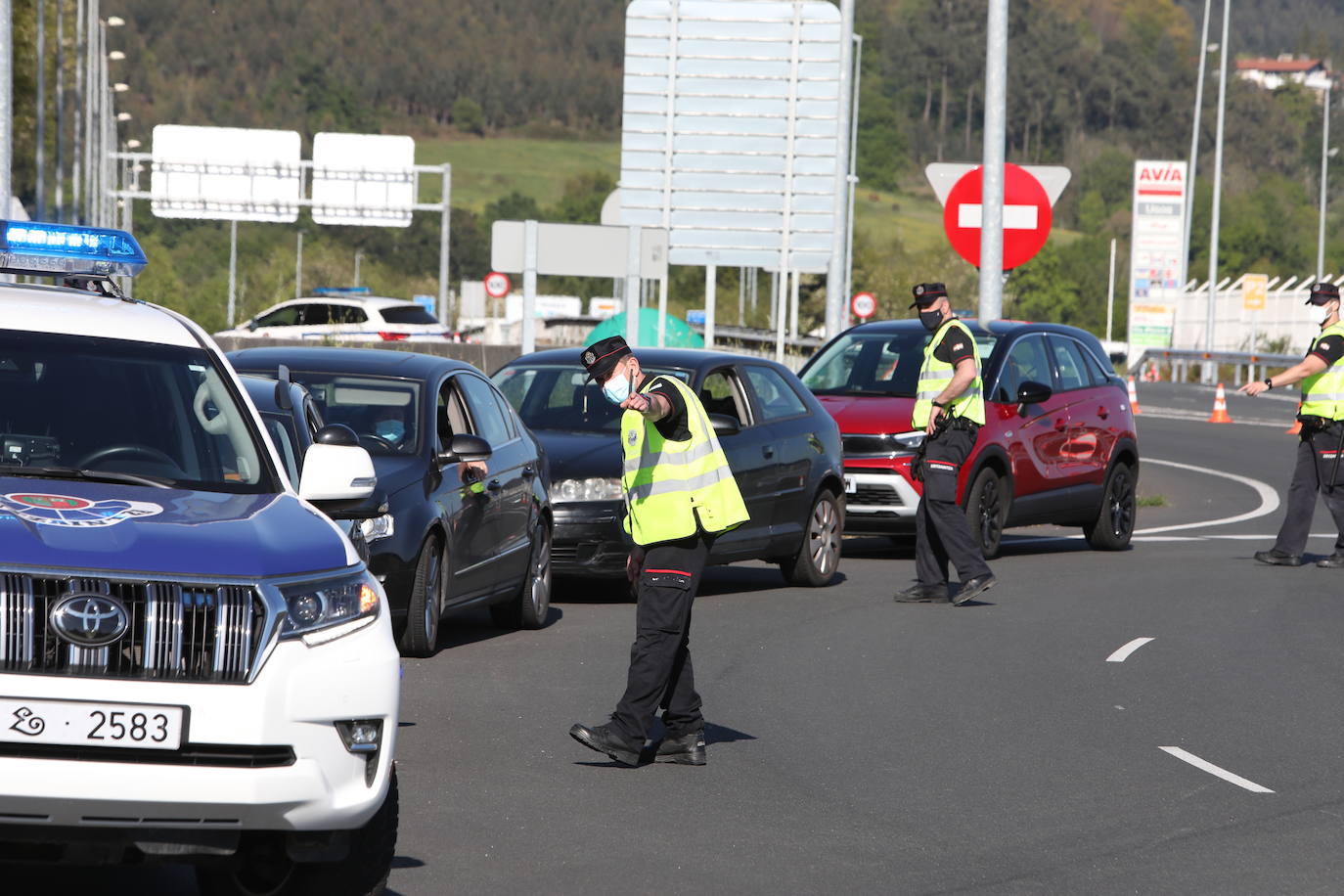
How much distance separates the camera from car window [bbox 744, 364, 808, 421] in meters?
15.0

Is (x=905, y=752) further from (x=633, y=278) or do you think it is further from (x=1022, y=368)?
(x=633, y=278)

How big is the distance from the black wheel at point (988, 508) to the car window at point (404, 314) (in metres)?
25.9

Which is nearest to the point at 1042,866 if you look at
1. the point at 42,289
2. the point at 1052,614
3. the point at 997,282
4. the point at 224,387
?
the point at 224,387

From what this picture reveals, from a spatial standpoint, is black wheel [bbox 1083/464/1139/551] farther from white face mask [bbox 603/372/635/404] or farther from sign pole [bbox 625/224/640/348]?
white face mask [bbox 603/372/635/404]

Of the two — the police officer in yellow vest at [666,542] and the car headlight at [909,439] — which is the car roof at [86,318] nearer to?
the police officer in yellow vest at [666,542]

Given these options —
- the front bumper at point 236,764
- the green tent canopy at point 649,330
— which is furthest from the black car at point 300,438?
the green tent canopy at point 649,330

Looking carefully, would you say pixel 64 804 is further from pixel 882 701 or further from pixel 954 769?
pixel 882 701

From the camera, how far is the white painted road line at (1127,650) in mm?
11727

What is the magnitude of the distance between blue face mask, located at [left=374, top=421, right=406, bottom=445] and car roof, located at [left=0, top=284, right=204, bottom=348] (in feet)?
14.4

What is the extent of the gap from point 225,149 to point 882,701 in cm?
5205

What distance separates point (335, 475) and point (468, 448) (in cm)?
445

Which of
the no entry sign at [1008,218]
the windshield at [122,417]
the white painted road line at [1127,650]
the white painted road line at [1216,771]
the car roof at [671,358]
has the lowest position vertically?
the white painted road line at [1127,650]

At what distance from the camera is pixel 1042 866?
690cm

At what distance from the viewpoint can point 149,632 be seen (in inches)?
209
